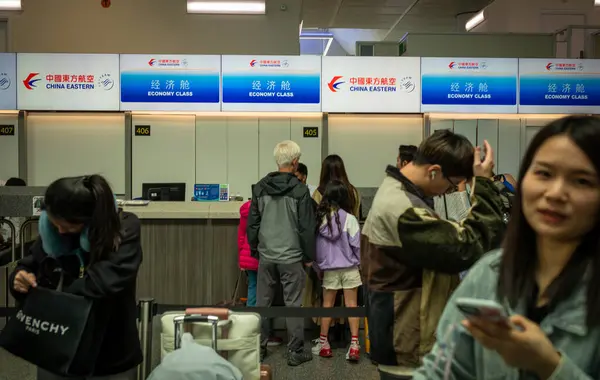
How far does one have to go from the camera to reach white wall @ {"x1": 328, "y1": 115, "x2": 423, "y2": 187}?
8078mm

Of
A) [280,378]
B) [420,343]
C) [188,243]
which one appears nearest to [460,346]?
[420,343]

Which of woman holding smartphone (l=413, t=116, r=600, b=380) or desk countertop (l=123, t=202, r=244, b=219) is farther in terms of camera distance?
desk countertop (l=123, t=202, r=244, b=219)

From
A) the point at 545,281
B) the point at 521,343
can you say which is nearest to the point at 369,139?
the point at 545,281

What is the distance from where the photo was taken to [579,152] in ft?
3.29

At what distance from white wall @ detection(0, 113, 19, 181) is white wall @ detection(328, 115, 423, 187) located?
4188mm

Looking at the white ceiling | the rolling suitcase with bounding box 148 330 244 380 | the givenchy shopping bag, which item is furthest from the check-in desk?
the white ceiling

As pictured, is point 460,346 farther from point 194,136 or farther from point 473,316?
point 194,136

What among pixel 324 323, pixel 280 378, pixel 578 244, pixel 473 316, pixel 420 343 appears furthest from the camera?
pixel 324 323

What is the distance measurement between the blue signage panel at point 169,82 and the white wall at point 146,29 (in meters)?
0.82

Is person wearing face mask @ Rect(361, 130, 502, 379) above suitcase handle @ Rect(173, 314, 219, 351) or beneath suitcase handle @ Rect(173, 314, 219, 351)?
above

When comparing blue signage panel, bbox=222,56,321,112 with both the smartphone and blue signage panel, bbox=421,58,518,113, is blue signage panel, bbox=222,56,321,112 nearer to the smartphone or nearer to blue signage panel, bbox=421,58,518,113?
blue signage panel, bbox=421,58,518,113

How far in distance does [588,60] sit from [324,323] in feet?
19.1

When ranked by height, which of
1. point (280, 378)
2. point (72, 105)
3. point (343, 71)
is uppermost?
point (343, 71)

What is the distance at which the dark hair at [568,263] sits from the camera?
99 centimetres
